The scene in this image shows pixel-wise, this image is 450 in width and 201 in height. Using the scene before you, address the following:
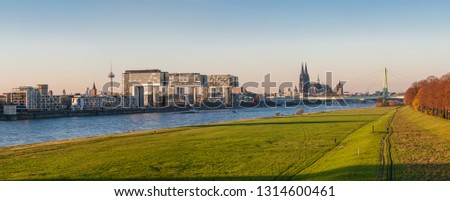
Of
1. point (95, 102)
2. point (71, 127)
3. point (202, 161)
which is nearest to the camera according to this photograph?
point (202, 161)

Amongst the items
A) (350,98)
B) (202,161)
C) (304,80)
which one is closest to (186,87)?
(304,80)

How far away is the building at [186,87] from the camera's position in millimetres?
104312

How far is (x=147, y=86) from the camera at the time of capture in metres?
112

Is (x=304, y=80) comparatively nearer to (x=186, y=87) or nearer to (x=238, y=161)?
(x=186, y=87)

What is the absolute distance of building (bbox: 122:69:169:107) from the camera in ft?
329

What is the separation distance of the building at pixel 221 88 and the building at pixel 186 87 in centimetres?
204

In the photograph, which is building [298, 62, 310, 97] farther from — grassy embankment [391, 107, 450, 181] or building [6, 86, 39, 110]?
grassy embankment [391, 107, 450, 181]

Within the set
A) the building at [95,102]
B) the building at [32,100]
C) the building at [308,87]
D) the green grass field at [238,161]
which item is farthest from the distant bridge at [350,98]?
the green grass field at [238,161]

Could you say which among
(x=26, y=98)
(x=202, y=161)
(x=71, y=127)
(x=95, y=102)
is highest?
(x=26, y=98)

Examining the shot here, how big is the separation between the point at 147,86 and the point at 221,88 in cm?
2096

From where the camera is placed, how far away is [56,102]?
255ft
